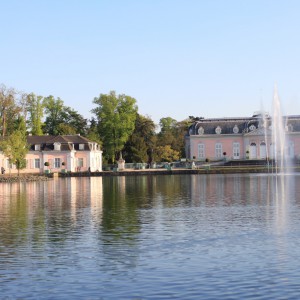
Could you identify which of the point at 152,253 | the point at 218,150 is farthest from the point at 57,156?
the point at 152,253

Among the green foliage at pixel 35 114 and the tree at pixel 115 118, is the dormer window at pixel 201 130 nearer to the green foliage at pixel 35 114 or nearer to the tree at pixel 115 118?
the tree at pixel 115 118

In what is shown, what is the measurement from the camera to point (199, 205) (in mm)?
27625

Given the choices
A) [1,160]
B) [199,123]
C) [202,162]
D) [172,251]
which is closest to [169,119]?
[199,123]

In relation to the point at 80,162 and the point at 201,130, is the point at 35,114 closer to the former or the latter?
the point at 80,162

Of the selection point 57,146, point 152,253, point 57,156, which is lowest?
point 152,253

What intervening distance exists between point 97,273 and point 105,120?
75109 mm

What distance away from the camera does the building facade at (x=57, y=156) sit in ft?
259

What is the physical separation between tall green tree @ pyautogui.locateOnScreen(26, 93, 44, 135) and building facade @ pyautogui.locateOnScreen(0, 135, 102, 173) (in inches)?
331

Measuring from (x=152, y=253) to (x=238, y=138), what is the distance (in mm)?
81280

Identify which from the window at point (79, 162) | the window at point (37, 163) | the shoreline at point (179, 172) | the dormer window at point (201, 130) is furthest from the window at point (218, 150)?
the window at point (37, 163)

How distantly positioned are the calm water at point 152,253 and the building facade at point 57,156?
53216 millimetres

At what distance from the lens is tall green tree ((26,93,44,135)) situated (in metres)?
89.1

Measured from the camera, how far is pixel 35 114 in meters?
89.9

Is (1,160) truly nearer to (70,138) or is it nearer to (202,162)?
(70,138)
